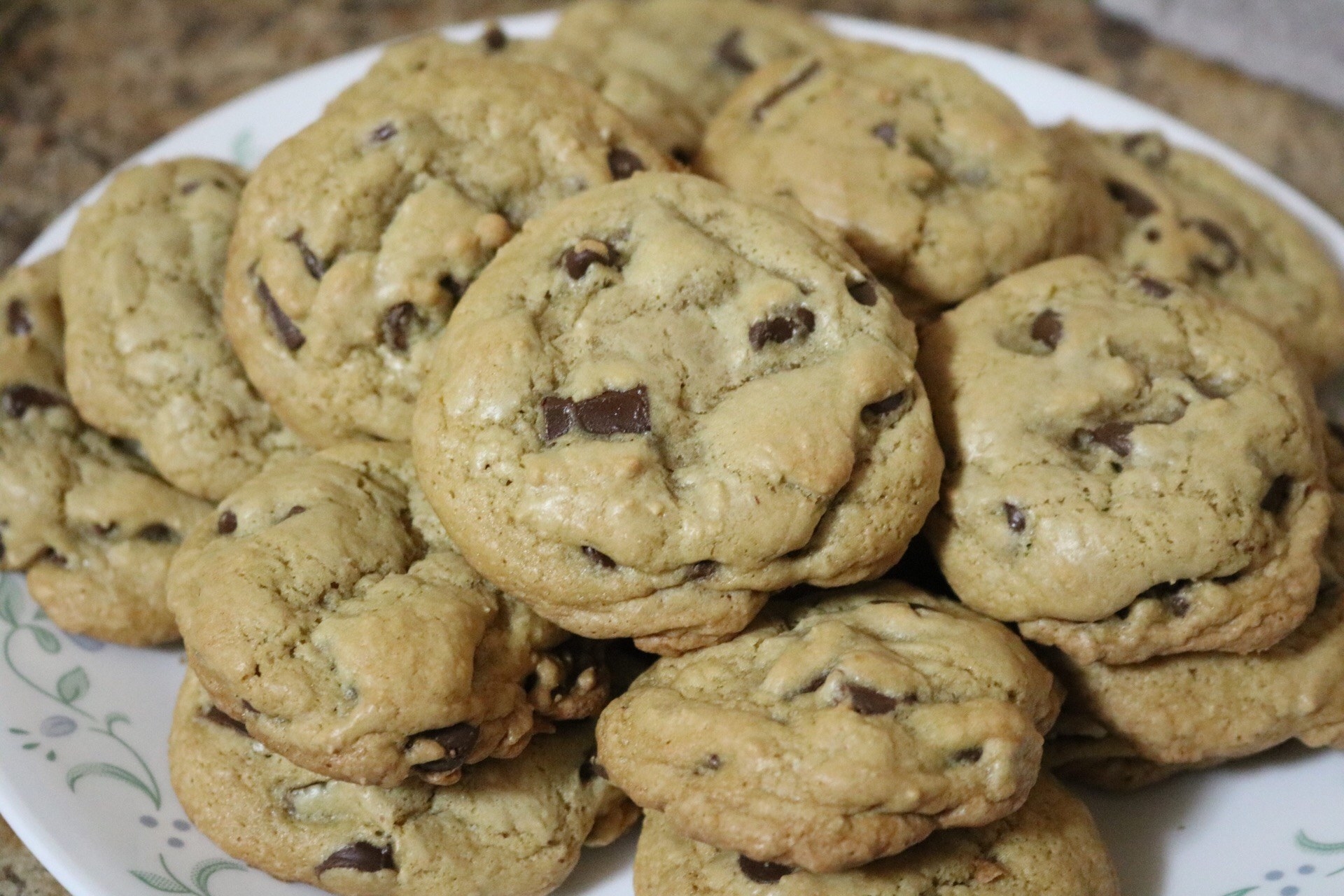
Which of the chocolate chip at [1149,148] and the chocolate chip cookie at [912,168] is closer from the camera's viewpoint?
the chocolate chip cookie at [912,168]

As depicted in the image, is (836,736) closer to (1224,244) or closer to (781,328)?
(781,328)

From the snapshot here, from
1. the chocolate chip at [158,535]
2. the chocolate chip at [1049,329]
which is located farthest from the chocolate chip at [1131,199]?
the chocolate chip at [158,535]

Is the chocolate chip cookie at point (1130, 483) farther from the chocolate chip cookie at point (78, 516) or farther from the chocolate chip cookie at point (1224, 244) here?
the chocolate chip cookie at point (78, 516)

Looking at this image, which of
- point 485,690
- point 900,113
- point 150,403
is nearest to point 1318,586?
point 900,113

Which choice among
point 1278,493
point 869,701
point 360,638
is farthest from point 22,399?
point 1278,493

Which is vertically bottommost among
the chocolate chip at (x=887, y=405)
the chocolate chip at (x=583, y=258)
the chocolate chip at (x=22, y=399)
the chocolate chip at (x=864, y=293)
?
the chocolate chip at (x=887, y=405)

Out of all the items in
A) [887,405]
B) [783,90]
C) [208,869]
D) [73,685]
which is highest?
[783,90]
